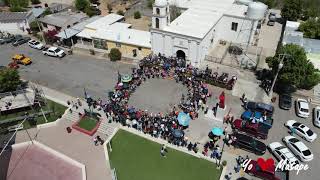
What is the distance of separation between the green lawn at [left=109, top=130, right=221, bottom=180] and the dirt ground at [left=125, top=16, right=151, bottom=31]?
3103 centimetres

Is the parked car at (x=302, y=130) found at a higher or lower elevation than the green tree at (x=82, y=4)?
lower

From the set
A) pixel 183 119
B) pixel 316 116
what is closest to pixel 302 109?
pixel 316 116

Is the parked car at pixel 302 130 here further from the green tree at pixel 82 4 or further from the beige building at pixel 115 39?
the green tree at pixel 82 4

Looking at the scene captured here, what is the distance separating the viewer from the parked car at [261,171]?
27.2 metres

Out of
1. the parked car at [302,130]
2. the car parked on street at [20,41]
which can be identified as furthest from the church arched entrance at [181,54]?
the car parked on street at [20,41]

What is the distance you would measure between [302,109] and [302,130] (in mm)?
4122

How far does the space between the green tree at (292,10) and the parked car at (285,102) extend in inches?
1047

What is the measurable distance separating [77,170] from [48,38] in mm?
32694

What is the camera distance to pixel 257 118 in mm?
33250

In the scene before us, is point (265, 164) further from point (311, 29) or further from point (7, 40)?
point (7, 40)

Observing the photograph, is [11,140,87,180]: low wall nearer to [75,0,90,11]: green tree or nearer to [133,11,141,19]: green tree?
[133,11,141,19]: green tree

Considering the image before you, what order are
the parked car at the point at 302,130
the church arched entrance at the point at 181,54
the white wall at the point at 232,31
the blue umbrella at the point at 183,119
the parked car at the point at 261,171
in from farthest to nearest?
the white wall at the point at 232,31 → the church arched entrance at the point at 181,54 → the blue umbrella at the point at 183,119 → the parked car at the point at 302,130 → the parked car at the point at 261,171

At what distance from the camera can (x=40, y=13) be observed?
6047 centimetres

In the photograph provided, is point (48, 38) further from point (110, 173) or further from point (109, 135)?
point (110, 173)
